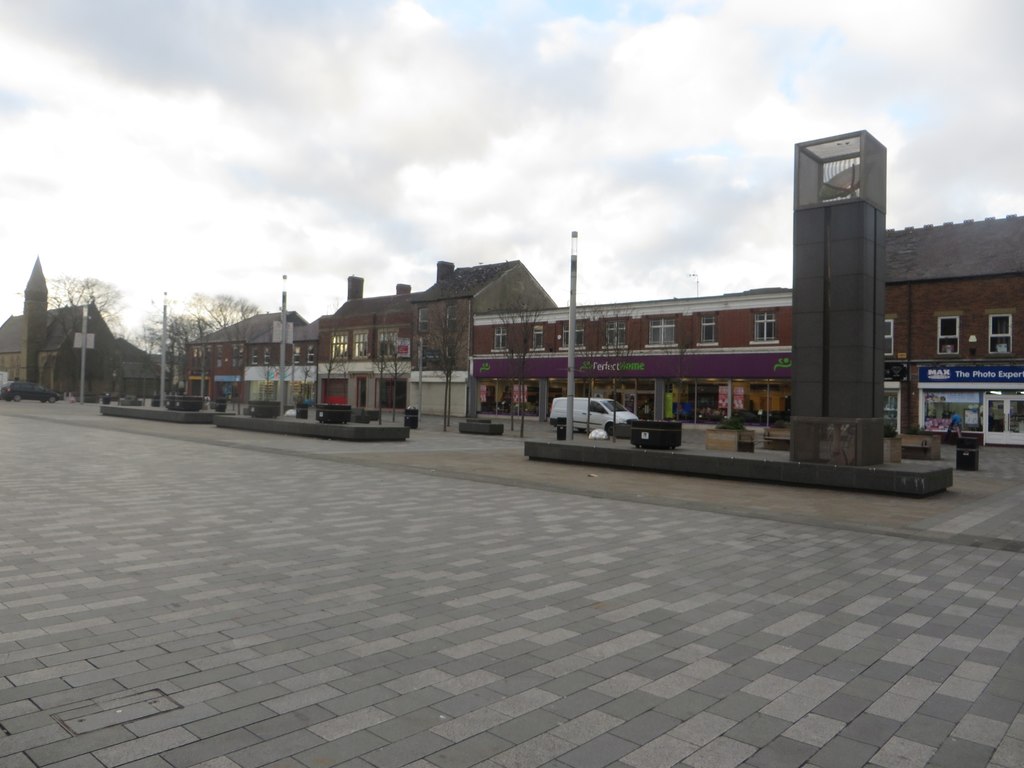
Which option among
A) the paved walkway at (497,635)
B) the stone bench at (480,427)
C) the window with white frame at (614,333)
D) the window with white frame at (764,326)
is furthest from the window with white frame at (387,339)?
the paved walkway at (497,635)

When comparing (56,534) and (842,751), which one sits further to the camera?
(56,534)

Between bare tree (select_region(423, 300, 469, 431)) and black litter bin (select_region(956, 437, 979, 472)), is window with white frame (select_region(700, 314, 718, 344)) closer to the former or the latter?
bare tree (select_region(423, 300, 469, 431))

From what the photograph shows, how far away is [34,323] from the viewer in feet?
271

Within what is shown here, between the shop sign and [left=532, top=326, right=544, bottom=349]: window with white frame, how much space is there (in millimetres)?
21956

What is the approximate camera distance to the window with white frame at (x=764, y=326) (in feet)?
122

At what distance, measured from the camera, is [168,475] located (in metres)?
13.5

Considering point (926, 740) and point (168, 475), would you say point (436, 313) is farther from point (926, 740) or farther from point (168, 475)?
point (926, 740)

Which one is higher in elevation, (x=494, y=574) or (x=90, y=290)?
(x=90, y=290)

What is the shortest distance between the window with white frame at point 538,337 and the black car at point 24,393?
43278 millimetres

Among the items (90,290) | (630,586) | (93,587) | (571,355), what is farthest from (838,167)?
(90,290)

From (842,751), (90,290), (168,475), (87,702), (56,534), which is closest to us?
(842,751)

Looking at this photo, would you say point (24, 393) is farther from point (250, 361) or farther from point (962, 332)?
point (962, 332)

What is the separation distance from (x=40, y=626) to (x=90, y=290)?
86758mm

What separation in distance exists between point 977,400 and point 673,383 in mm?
14828
